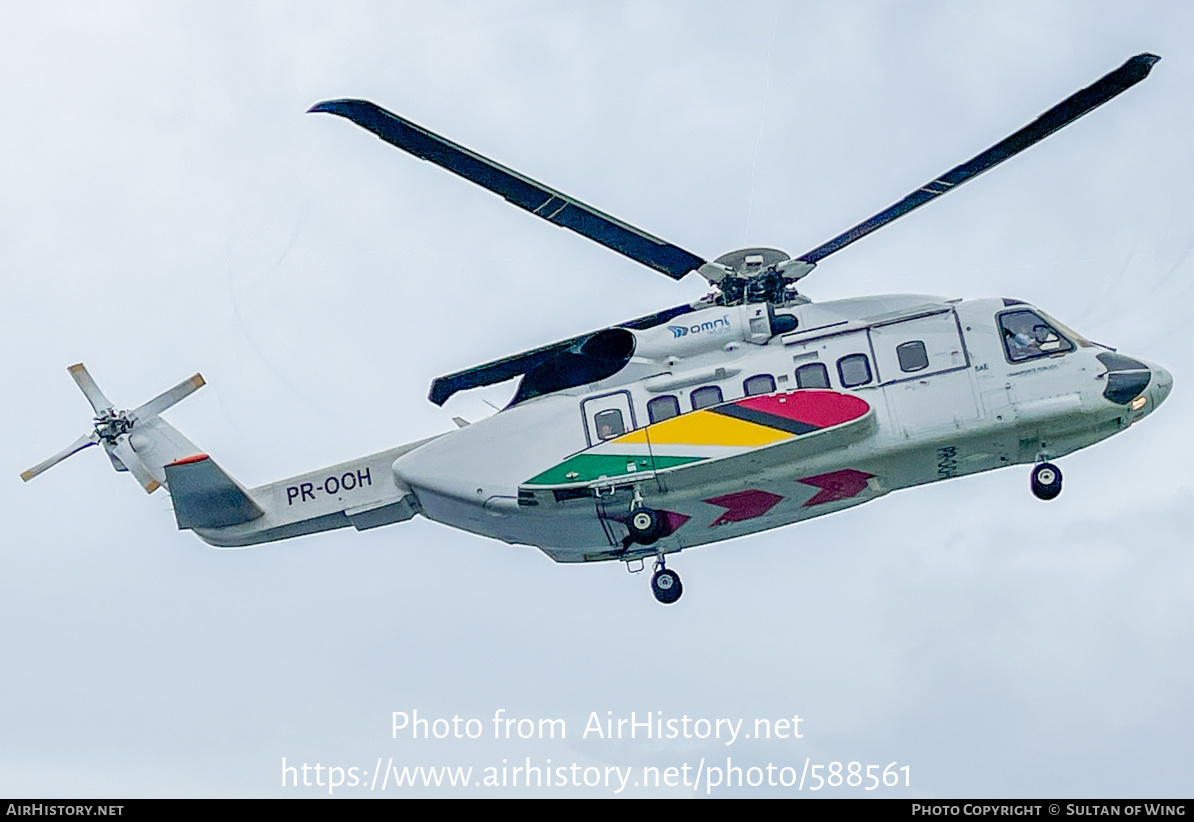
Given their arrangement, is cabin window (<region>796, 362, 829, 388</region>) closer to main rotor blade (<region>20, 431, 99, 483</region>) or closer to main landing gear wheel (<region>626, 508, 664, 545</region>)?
main landing gear wheel (<region>626, 508, 664, 545</region>)

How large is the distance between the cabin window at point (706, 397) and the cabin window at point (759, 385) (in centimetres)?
A: 34

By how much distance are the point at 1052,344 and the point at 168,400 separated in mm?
11641

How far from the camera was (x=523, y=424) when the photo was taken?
56.6ft

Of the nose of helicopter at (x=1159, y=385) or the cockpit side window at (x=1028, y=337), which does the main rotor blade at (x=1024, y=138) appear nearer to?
the cockpit side window at (x=1028, y=337)

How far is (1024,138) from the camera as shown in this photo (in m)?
15.4

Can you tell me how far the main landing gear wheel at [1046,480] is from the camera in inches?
656

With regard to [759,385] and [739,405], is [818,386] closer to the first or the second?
[759,385]

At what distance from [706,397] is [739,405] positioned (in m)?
0.72

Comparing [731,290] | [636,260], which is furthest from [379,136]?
[731,290]

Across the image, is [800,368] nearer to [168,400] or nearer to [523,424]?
[523,424]

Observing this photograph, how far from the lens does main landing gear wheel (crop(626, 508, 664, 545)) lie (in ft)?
54.4

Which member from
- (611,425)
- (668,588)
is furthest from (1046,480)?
(611,425)

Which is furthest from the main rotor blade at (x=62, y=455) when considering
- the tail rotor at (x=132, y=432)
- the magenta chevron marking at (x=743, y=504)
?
the magenta chevron marking at (x=743, y=504)

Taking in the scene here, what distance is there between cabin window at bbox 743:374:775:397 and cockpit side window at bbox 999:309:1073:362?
8.90 feet
